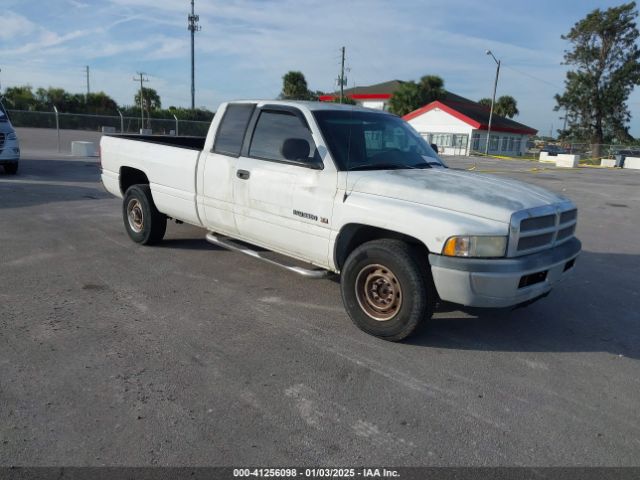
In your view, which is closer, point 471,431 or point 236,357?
point 471,431

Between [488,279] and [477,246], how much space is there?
0.25 meters

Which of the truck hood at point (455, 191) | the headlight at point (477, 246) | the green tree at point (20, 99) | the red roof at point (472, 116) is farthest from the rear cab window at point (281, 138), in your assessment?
the green tree at point (20, 99)

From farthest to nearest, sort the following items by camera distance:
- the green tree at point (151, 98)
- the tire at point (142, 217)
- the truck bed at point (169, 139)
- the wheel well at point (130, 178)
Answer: the green tree at point (151, 98)
the truck bed at point (169, 139)
the wheel well at point (130, 178)
the tire at point (142, 217)

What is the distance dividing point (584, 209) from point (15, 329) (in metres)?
12.3

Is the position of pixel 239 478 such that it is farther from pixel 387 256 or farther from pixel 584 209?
pixel 584 209

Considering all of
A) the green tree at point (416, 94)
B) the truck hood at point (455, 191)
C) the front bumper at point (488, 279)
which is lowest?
the front bumper at point (488, 279)

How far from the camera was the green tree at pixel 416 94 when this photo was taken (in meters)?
60.6

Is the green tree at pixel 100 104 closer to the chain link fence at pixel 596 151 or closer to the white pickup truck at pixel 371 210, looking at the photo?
the chain link fence at pixel 596 151

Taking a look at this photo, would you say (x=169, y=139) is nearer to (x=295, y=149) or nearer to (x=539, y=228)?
(x=295, y=149)

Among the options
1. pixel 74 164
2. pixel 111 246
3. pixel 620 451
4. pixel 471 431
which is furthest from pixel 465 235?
pixel 74 164

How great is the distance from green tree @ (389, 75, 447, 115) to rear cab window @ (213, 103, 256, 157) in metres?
57.8

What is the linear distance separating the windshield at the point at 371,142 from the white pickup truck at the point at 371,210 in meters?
0.01

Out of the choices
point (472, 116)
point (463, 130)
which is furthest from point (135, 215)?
point (472, 116)

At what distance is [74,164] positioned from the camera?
17562 millimetres
